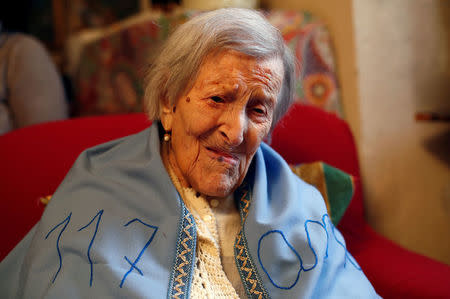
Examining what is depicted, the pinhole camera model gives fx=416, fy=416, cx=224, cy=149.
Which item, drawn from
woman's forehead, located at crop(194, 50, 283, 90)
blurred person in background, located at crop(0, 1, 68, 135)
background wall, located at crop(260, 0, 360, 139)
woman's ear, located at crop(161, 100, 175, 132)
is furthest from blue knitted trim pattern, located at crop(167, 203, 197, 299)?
blurred person in background, located at crop(0, 1, 68, 135)

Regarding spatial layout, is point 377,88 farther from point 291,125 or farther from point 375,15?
point 291,125

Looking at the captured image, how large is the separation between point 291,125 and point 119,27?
1279 millimetres

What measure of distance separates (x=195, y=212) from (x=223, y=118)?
11.4 inches

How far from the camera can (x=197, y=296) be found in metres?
1.07

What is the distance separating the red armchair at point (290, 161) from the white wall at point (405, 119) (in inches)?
14.1

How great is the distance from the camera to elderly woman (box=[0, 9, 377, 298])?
1032mm

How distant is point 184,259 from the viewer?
108cm

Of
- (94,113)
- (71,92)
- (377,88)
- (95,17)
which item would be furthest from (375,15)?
(95,17)

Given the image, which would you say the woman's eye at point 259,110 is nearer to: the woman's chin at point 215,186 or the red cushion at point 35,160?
the woman's chin at point 215,186

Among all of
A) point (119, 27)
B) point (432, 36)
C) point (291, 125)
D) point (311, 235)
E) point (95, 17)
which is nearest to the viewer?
point (311, 235)

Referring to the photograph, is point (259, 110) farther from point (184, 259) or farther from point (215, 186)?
point (184, 259)

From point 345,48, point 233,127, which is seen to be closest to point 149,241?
point 233,127

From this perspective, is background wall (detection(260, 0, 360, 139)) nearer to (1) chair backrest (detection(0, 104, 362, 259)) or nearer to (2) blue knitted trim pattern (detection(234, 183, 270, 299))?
(1) chair backrest (detection(0, 104, 362, 259))

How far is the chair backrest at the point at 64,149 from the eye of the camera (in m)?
1.35
